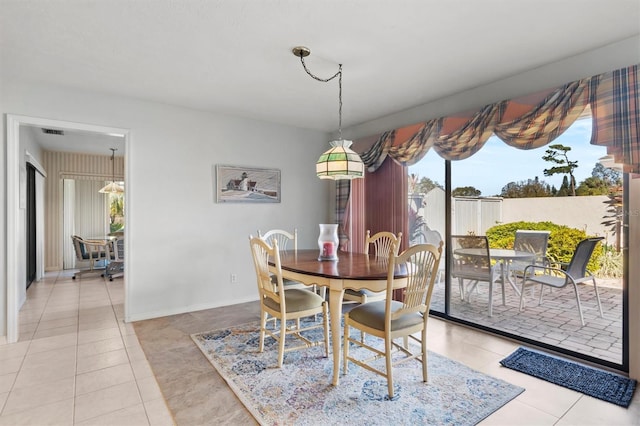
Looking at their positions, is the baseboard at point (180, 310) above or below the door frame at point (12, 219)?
below

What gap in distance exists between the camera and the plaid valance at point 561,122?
2.36 metres

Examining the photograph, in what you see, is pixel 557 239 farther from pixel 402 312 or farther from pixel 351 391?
pixel 351 391

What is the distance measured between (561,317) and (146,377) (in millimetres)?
3558

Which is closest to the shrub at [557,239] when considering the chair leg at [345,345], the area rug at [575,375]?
the area rug at [575,375]

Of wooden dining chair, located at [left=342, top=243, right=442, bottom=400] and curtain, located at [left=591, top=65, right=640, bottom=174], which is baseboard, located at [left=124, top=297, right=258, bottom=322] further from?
curtain, located at [left=591, top=65, right=640, bottom=174]

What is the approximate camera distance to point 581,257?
2834 mm

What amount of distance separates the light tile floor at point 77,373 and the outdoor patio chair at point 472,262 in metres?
3.06

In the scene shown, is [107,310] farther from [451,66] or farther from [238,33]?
[451,66]

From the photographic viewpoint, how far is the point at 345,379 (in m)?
2.44

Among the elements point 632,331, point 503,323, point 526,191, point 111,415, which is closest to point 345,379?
point 111,415

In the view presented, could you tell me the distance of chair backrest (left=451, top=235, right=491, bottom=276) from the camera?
3.48 meters

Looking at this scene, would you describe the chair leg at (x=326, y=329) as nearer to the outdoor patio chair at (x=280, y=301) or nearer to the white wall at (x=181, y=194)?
the outdoor patio chair at (x=280, y=301)

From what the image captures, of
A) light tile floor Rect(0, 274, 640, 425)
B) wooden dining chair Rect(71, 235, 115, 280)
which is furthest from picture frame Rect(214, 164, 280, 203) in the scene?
wooden dining chair Rect(71, 235, 115, 280)

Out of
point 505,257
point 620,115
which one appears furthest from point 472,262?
point 620,115
